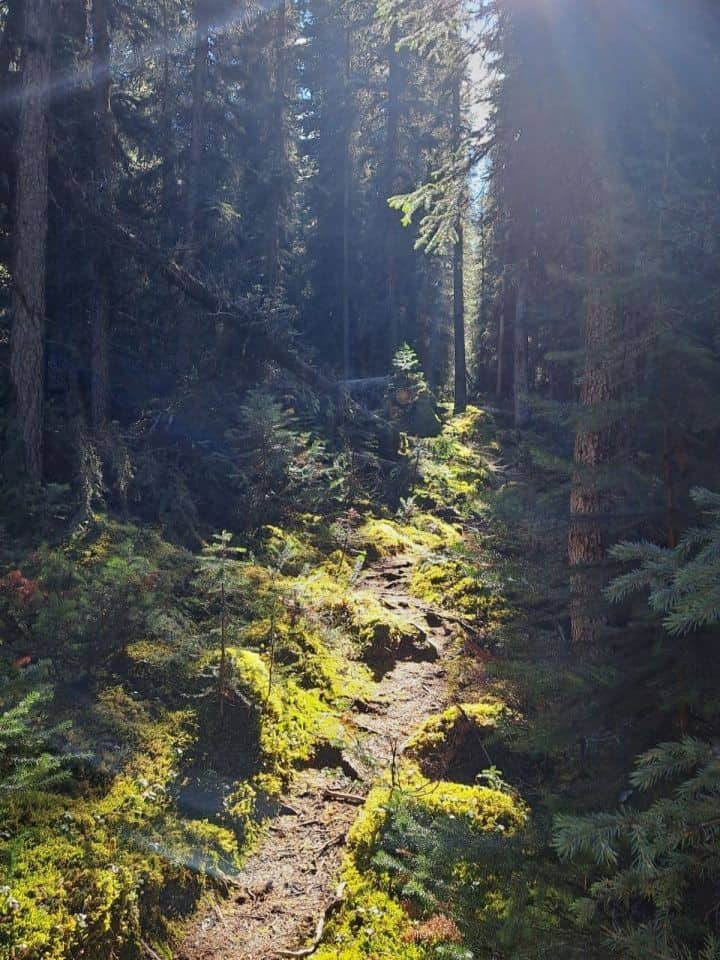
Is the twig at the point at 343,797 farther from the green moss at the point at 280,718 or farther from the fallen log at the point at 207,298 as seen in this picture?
the fallen log at the point at 207,298

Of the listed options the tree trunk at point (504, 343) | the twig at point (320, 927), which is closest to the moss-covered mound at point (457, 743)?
the twig at point (320, 927)

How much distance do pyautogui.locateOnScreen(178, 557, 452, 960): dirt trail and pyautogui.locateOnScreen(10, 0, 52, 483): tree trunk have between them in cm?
600

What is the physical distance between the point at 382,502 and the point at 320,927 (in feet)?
34.2

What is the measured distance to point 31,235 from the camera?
9305 mm

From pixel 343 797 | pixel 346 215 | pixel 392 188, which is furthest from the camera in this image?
pixel 346 215

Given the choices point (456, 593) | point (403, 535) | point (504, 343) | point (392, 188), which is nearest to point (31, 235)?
point (403, 535)

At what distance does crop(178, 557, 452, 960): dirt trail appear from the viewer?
12.4ft

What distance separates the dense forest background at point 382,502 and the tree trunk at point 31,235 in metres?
0.04

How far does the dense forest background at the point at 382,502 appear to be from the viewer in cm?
318

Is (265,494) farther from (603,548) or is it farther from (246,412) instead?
(603,548)

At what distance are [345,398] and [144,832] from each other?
1148 cm

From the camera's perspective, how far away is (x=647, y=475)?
3.79 meters

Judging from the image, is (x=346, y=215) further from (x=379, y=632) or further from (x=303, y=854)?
(x=303, y=854)

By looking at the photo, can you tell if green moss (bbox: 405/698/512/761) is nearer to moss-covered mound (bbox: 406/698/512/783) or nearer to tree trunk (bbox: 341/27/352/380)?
moss-covered mound (bbox: 406/698/512/783)
